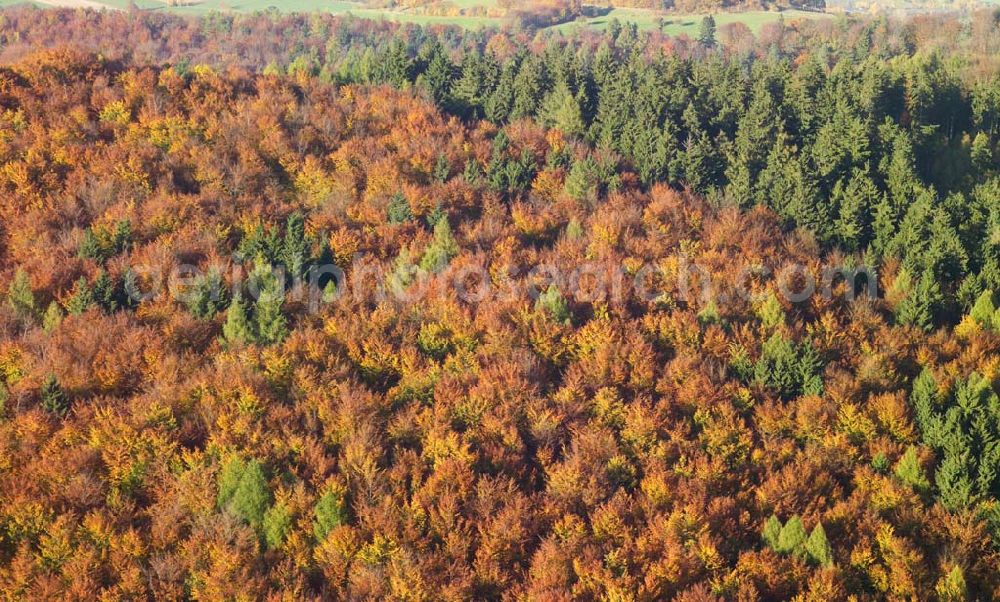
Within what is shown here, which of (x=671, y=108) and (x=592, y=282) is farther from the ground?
(x=671, y=108)

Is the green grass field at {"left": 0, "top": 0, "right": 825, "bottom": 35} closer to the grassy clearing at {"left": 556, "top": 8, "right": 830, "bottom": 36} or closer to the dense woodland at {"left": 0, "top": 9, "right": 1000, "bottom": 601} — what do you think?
the grassy clearing at {"left": 556, "top": 8, "right": 830, "bottom": 36}

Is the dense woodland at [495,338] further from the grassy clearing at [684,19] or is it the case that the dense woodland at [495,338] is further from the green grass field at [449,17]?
the green grass field at [449,17]

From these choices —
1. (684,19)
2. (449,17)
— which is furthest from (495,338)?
(449,17)

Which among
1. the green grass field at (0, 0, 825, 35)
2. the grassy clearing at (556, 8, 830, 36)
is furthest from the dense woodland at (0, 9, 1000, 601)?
the green grass field at (0, 0, 825, 35)

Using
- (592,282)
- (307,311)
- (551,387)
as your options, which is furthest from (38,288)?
(592,282)

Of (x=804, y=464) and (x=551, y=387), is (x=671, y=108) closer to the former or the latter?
(x=551, y=387)

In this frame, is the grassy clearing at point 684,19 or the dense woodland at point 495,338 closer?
the dense woodland at point 495,338

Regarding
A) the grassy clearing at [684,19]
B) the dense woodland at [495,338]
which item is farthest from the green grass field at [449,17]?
the dense woodland at [495,338]
